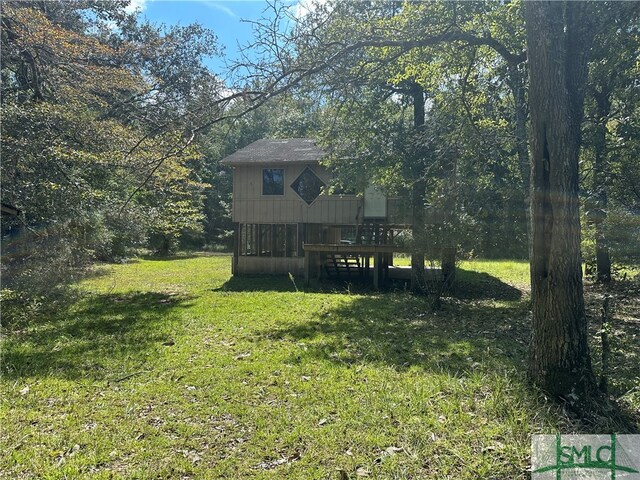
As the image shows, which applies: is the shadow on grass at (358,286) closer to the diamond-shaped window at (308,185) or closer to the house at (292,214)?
the house at (292,214)

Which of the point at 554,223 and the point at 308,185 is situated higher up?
the point at 308,185

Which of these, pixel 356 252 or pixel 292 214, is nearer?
pixel 356 252

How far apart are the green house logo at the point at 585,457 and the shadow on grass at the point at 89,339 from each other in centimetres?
467

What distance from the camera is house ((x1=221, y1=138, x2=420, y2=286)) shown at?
1541 cm

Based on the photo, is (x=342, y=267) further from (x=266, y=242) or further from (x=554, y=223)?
(x=554, y=223)

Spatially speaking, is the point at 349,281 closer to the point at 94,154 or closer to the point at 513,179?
the point at 513,179

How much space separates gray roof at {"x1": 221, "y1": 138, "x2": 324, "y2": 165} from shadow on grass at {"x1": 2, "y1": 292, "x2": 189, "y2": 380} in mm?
7277

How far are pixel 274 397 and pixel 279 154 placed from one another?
13.4m

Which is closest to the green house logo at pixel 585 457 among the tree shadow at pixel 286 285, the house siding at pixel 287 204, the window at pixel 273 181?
the tree shadow at pixel 286 285

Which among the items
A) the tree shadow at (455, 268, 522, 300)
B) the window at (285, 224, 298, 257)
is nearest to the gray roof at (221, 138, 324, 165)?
the window at (285, 224, 298, 257)

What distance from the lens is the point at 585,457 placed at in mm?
2805

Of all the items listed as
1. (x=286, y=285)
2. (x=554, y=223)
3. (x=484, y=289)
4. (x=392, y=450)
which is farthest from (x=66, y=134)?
(x=484, y=289)

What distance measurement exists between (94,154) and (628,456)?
10.1 m

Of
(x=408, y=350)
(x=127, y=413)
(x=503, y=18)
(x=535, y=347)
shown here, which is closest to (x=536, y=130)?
(x=535, y=347)
